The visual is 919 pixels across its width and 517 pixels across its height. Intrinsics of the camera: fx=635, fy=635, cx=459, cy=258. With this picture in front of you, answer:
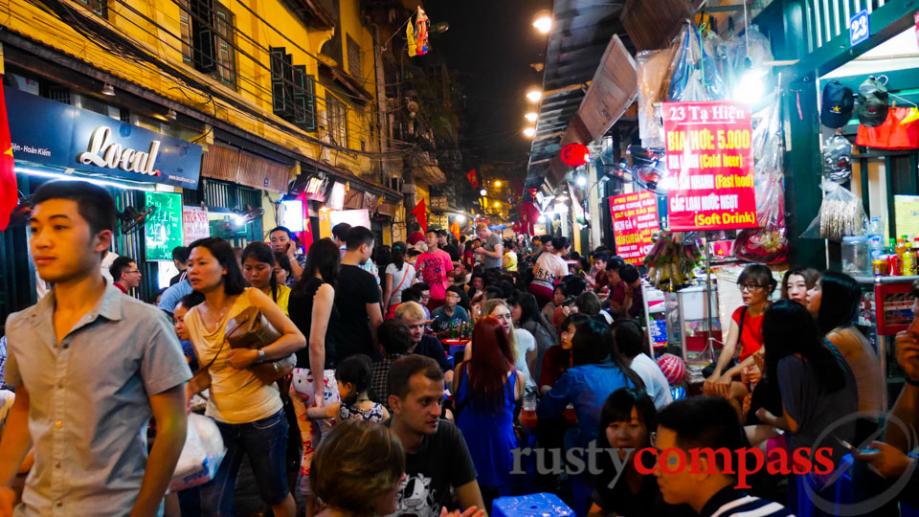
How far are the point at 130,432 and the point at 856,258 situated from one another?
20.9 feet

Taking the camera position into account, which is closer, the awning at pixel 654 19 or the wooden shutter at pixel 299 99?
the awning at pixel 654 19

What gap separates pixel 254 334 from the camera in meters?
3.88

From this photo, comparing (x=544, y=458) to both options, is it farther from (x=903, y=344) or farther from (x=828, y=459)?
(x=903, y=344)

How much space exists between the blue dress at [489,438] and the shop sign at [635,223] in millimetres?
5613

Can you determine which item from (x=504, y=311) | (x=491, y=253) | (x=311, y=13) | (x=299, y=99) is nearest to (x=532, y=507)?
(x=504, y=311)

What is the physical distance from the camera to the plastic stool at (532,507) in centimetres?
322

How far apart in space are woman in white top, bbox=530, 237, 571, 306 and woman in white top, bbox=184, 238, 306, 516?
634cm

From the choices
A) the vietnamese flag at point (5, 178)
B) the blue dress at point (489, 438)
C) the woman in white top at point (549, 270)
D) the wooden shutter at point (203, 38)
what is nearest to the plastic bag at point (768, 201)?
the woman in white top at point (549, 270)

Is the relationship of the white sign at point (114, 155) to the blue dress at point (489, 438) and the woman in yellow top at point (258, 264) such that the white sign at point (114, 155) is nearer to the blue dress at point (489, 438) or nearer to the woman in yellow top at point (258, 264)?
the woman in yellow top at point (258, 264)

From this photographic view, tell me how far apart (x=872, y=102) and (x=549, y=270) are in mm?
5458

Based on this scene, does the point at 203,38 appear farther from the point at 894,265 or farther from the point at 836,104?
the point at 894,265

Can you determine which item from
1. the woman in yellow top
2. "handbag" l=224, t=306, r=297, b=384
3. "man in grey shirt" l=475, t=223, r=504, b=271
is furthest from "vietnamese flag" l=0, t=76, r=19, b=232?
"man in grey shirt" l=475, t=223, r=504, b=271

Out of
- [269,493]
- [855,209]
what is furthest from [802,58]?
[269,493]

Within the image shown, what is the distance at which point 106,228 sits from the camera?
2.41 meters
